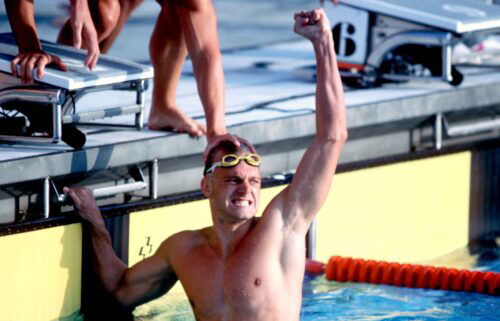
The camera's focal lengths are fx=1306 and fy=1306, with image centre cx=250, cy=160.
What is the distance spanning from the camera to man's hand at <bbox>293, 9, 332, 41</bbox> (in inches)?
178

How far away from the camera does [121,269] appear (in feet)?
16.3

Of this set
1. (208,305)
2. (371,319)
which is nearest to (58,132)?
(208,305)

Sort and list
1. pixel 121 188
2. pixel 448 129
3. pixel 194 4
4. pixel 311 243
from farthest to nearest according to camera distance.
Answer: pixel 448 129 < pixel 311 243 < pixel 194 4 < pixel 121 188

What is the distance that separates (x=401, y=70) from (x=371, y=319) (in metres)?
2.19

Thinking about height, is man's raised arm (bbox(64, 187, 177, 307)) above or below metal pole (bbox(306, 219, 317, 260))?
above

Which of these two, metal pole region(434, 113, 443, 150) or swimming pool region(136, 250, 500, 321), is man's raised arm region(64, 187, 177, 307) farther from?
metal pole region(434, 113, 443, 150)

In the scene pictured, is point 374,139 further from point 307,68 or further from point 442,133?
point 307,68

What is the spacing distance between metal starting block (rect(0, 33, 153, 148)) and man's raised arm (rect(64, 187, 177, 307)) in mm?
368

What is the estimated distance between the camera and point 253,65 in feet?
27.2

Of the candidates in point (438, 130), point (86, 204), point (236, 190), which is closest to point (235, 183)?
point (236, 190)

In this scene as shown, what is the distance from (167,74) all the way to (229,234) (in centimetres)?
145

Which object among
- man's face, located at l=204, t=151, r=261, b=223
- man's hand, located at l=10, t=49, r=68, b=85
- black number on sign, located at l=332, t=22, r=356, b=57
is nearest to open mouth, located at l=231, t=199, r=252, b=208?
man's face, located at l=204, t=151, r=261, b=223

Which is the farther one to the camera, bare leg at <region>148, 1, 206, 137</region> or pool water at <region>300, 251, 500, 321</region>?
bare leg at <region>148, 1, 206, 137</region>

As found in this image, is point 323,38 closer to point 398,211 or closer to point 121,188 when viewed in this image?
point 121,188
